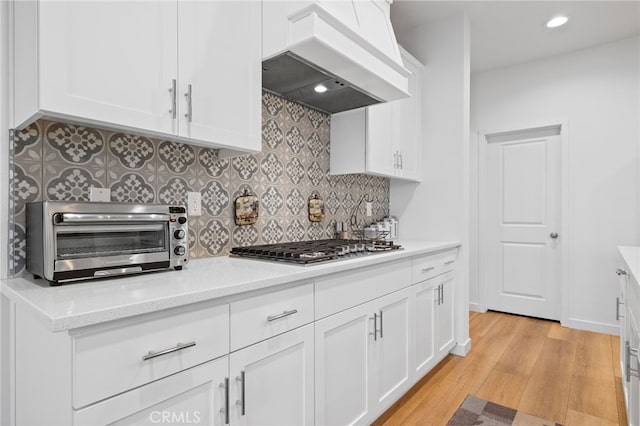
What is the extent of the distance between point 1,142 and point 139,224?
1.61 ft

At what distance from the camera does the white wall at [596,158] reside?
3.34m

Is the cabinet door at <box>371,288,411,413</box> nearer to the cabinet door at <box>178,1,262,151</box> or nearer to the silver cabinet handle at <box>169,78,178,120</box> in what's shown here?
the cabinet door at <box>178,1,262,151</box>

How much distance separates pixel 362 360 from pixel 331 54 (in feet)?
4.70

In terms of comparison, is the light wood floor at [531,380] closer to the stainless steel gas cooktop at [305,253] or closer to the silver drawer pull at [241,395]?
the stainless steel gas cooktop at [305,253]

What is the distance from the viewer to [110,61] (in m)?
1.16

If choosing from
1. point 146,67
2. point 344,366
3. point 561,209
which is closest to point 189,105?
point 146,67

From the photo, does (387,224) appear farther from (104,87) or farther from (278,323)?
(104,87)

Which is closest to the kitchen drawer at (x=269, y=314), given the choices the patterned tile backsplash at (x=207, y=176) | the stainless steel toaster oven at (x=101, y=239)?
the stainless steel toaster oven at (x=101, y=239)

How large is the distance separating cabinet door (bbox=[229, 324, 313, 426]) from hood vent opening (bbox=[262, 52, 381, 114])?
1222mm

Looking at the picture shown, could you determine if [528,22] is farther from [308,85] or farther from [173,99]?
[173,99]

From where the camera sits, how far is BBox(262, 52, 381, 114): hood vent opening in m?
1.77

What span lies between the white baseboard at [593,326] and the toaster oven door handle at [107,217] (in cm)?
396

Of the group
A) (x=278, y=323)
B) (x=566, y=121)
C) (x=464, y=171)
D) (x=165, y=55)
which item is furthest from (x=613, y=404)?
(x=165, y=55)

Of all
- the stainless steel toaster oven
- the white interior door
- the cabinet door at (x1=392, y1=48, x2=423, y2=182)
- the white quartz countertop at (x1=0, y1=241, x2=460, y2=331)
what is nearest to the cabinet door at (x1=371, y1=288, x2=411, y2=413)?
the white quartz countertop at (x1=0, y1=241, x2=460, y2=331)
